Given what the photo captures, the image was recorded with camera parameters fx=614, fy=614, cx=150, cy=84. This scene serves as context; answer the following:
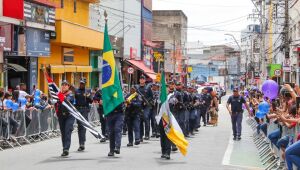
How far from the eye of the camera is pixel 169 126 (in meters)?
14.5

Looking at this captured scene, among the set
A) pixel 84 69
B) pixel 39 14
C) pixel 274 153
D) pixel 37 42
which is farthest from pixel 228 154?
pixel 84 69

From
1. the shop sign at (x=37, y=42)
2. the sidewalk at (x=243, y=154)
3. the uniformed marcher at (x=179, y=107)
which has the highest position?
the shop sign at (x=37, y=42)

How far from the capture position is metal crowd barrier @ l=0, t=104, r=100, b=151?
17266 mm

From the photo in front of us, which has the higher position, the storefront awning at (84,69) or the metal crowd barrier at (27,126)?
the storefront awning at (84,69)

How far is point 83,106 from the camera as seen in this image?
1647 cm

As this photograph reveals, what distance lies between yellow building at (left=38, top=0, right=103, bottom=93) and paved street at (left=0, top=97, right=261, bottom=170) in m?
15.3

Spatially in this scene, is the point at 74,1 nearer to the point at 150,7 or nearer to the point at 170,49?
the point at 150,7

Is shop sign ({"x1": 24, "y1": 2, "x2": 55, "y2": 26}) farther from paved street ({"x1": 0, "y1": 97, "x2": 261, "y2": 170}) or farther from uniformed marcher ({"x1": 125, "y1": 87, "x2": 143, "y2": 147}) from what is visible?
uniformed marcher ({"x1": 125, "y1": 87, "x2": 143, "y2": 147})

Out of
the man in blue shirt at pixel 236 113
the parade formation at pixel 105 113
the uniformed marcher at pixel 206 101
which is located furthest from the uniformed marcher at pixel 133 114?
the uniformed marcher at pixel 206 101

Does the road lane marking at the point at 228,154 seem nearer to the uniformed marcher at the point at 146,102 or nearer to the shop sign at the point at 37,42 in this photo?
the uniformed marcher at the point at 146,102

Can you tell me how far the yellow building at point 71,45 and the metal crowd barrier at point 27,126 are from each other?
11.9m

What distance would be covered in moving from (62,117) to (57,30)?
1941cm


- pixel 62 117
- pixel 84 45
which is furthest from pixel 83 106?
pixel 84 45

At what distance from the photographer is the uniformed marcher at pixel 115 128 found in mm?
14516
